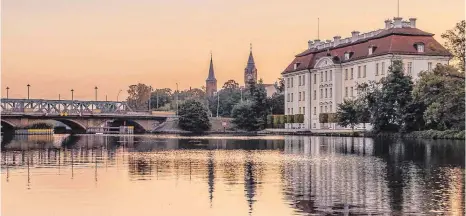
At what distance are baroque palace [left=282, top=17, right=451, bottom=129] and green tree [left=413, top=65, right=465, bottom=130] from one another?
2407 cm

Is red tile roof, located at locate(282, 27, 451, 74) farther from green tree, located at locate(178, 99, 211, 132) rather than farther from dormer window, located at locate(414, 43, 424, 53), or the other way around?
green tree, located at locate(178, 99, 211, 132)

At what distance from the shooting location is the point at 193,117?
13675cm

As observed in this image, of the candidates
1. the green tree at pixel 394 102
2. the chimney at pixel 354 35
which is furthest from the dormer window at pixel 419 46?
the green tree at pixel 394 102

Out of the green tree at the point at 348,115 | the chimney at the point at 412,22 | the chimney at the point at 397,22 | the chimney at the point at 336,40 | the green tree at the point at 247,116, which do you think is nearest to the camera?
the green tree at the point at 348,115

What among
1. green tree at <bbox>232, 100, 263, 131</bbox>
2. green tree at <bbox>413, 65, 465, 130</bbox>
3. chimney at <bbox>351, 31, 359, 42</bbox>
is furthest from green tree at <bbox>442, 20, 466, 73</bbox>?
green tree at <bbox>232, 100, 263, 131</bbox>

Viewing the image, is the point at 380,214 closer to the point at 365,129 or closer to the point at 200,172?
the point at 200,172

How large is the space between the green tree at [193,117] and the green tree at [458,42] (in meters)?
74.2

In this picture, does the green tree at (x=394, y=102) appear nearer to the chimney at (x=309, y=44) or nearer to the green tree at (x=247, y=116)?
the green tree at (x=247, y=116)

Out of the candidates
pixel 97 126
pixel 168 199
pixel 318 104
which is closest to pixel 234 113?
pixel 318 104

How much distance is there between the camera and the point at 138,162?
3991 cm

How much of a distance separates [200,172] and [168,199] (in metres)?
9.84

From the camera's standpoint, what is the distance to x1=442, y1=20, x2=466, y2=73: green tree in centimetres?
6500

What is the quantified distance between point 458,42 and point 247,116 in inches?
2651

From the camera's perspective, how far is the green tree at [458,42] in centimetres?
6500
